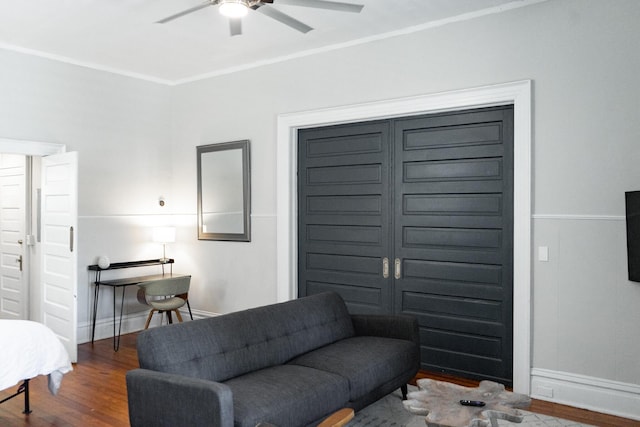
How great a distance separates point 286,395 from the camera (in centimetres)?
285

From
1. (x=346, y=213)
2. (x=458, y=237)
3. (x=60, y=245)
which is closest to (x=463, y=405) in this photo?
(x=458, y=237)

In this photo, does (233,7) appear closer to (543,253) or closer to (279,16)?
(279,16)

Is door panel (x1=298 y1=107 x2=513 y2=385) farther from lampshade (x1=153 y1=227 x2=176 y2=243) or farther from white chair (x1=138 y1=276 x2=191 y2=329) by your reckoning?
lampshade (x1=153 y1=227 x2=176 y2=243)

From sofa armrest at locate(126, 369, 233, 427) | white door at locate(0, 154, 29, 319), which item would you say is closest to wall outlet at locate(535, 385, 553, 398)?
sofa armrest at locate(126, 369, 233, 427)

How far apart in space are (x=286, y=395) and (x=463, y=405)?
0.92 meters

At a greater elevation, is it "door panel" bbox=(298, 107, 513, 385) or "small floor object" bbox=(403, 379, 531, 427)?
"door panel" bbox=(298, 107, 513, 385)

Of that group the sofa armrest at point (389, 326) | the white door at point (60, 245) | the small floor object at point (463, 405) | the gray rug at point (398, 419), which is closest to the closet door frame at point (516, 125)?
the gray rug at point (398, 419)

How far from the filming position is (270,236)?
5.70 m

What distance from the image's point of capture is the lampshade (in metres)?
6.34

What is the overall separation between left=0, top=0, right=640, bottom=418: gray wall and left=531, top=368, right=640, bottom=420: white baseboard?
1cm

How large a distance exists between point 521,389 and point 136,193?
15.1 feet

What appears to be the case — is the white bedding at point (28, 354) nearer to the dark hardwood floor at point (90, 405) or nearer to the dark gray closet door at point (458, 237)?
the dark hardwood floor at point (90, 405)

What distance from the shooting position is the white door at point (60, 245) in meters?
5.05

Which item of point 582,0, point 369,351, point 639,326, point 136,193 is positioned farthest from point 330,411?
point 136,193
